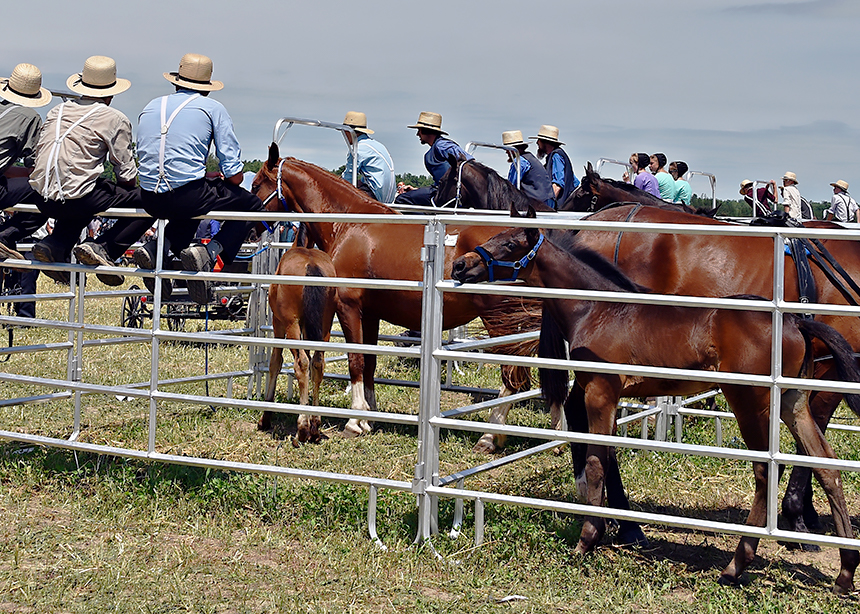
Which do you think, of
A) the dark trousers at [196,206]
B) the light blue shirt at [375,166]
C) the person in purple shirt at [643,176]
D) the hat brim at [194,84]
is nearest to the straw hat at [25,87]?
the hat brim at [194,84]

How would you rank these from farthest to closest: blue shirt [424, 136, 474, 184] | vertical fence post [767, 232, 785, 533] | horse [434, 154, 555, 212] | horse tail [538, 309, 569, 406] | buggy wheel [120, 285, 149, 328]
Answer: buggy wheel [120, 285, 149, 328] → blue shirt [424, 136, 474, 184] → horse [434, 154, 555, 212] → horse tail [538, 309, 569, 406] → vertical fence post [767, 232, 785, 533]

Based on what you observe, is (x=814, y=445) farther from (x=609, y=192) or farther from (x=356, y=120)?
(x=356, y=120)

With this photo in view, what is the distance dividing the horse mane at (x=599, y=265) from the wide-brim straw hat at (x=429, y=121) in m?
6.57

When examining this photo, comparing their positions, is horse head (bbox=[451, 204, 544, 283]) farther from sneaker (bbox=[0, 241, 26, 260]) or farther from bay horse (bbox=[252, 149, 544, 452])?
sneaker (bbox=[0, 241, 26, 260])

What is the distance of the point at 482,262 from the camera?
4.94 m

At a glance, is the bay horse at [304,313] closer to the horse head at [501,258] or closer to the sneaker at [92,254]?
the sneaker at [92,254]

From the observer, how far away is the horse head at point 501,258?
16.1 feet

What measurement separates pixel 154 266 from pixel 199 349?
5.92m

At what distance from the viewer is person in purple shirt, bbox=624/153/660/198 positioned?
13750 mm

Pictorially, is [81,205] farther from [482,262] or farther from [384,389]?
[384,389]

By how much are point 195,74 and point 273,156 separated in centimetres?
203

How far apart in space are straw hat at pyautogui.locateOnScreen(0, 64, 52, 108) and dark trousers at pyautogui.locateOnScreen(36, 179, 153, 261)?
77 centimetres

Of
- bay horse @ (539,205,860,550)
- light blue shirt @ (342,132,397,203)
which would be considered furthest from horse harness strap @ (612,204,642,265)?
light blue shirt @ (342,132,397,203)

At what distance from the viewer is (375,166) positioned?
11156mm
